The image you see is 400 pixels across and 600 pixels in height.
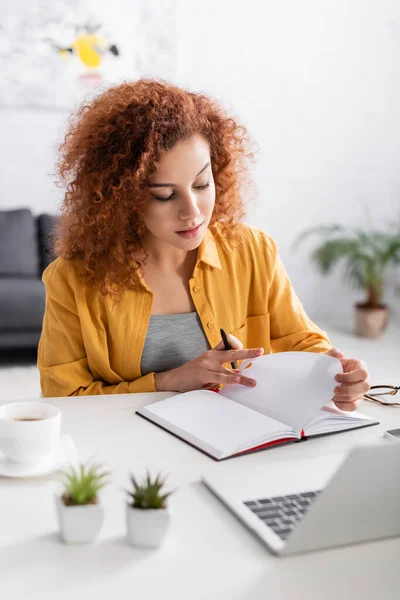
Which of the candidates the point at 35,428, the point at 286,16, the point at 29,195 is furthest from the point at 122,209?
the point at 286,16

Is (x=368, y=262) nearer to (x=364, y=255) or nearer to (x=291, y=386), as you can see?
(x=364, y=255)

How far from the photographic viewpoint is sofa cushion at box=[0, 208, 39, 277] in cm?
403

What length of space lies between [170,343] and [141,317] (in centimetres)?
8

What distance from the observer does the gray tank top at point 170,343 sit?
1526 millimetres

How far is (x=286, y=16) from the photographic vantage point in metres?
4.66

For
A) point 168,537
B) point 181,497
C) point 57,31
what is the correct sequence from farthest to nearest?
point 57,31, point 181,497, point 168,537

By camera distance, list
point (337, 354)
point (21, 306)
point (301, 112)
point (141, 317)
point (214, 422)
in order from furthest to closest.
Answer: point (301, 112) → point (21, 306) → point (141, 317) → point (337, 354) → point (214, 422)

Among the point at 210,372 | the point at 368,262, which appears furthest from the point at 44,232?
the point at 210,372

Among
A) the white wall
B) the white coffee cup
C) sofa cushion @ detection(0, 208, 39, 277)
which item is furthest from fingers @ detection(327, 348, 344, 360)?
the white wall

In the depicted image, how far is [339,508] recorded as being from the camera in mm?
736

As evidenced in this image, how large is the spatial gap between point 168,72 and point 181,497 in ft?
13.2

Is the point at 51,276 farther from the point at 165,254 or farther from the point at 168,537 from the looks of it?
the point at 168,537

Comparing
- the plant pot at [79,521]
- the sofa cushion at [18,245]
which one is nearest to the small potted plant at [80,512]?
the plant pot at [79,521]

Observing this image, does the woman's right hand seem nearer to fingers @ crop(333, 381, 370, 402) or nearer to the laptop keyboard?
fingers @ crop(333, 381, 370, 402)
